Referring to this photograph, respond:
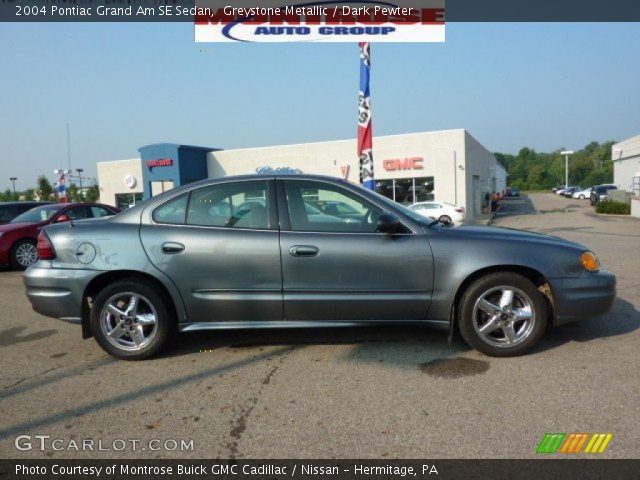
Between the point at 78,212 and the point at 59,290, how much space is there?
26.0ft

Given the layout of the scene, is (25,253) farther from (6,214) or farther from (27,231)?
(6,214)

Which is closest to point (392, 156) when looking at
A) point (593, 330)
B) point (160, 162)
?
point (160, 162)

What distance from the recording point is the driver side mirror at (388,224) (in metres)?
4.02

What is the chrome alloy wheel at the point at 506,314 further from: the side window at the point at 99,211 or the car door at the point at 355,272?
the side window at the point at 99,211

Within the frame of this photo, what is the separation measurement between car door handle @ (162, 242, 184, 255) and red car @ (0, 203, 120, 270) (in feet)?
23.1

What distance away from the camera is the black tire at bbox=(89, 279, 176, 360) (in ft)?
13.9

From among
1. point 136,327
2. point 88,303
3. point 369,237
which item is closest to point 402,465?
point 369,237

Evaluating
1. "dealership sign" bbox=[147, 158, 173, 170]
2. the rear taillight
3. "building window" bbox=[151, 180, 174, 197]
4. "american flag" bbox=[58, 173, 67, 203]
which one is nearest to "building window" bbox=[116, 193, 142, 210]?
"building window" bbox=[151, 180, 174, 197]

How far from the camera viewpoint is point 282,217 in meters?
4.21

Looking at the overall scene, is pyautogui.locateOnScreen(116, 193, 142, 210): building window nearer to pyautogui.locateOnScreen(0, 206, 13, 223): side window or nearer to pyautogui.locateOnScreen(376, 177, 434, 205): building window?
pyautogui.locateOnScreen(376, 177, 434, 205): building window

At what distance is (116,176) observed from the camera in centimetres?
3303

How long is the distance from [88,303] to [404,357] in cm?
293

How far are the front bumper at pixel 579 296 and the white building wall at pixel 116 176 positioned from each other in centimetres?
3126

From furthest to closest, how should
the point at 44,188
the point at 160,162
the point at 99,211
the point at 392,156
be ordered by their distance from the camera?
the point at 44,188 < the point at 160,162 < the point at 392,156 < the point at 99,211
